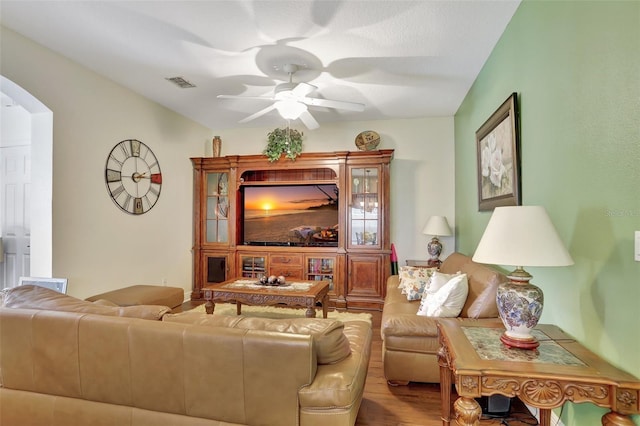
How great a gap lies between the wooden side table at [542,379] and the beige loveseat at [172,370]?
468 millimetres

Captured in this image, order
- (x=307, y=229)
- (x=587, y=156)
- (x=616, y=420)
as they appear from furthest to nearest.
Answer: (x=307, y=229), (x=587, y=156), (x=616, y=420)

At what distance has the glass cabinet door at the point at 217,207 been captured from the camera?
5.23 m

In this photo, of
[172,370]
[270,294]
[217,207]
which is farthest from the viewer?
[217,207]

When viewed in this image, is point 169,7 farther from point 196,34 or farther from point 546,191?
point 546,191

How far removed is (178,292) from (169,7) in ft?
9.19

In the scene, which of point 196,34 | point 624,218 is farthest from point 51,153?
point 624,218

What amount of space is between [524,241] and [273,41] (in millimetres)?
2522

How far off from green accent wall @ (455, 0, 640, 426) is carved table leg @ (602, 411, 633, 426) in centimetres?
17

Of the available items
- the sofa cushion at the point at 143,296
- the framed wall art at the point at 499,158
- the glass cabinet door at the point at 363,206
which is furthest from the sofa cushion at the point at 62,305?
the glass cabinet door at the point at 363,206

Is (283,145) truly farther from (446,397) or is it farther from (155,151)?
(446,397)

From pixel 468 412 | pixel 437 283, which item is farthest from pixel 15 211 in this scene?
pixel 468 412

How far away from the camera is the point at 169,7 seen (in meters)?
2.37

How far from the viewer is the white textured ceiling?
94.0 inches

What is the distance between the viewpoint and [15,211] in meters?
3.70
